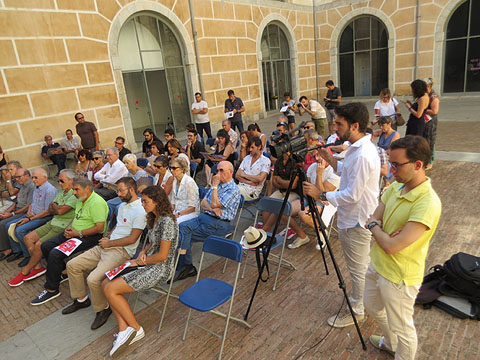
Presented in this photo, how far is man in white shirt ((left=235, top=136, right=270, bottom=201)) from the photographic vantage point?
5.43 metres

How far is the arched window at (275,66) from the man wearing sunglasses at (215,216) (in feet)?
41.1

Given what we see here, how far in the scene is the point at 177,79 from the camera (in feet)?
42.0

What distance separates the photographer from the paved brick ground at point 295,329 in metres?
2.93

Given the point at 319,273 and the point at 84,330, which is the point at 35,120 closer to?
the point at 84,330

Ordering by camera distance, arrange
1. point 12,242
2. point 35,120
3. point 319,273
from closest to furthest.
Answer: point 319,273 → point 12,242 → point 35,120

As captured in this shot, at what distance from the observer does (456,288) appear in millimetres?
3271

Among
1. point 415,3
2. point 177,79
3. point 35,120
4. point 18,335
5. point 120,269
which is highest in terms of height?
point 415,3

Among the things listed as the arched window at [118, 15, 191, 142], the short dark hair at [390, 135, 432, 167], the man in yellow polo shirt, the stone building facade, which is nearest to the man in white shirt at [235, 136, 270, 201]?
the man in yellow polo shirt

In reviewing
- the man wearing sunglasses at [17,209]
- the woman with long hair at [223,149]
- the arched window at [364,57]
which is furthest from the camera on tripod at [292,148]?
the arched window at [364,57]

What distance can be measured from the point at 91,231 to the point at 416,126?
6013 mm

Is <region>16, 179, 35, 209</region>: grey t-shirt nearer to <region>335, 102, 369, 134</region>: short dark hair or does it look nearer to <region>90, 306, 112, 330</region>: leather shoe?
<region>90, 306, 112, 330</region>: leather shoe

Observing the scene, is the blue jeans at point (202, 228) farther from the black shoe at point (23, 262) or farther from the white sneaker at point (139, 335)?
the black shoe at point (23, 262)

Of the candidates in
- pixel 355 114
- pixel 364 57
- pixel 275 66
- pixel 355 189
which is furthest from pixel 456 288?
pixel 364 57

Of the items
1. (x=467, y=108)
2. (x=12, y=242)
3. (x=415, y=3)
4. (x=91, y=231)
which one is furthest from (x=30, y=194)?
(x=415, y=3)
